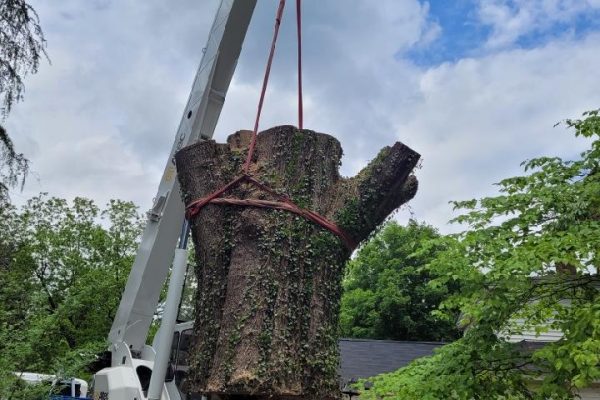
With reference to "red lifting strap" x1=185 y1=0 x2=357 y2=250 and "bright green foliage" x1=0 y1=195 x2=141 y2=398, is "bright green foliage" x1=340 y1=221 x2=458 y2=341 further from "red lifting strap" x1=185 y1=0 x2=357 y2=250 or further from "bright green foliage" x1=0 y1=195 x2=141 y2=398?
"red lifting strap" x1=185 y1=0 x2=357 y2=250

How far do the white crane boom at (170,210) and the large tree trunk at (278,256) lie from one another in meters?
2.64

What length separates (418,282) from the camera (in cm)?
2619

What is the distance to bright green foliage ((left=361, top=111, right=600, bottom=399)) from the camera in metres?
3.56

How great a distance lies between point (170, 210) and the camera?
555 cm

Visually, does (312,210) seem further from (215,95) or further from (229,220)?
(215,95)

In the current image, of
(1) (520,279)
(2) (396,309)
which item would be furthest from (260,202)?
(2) (396,309)

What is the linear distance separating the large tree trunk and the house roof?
911cm

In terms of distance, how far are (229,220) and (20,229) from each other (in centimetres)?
2062

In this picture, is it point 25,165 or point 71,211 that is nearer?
point 25,165

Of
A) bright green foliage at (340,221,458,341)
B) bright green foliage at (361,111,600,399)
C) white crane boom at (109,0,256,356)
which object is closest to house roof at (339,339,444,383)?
white crane boom at (109,0,256,356)

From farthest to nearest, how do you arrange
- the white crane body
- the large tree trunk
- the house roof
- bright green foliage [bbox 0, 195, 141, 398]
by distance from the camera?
1. bright green foliage [bbox 0, 195, 141, 398]
2. the house roof
3. the white crane body
4. the large tree trunk

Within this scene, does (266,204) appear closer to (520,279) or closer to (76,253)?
(520,279)

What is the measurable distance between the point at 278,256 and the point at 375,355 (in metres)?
11.0

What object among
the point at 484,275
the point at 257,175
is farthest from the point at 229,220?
the point at 484,275
